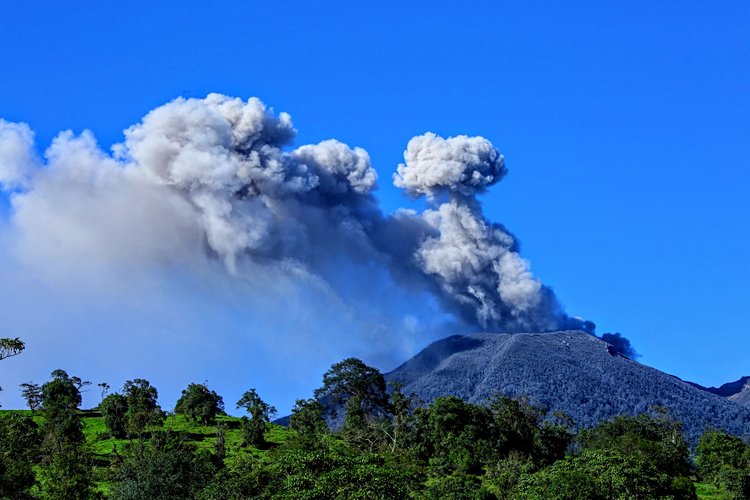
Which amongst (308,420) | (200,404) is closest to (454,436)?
(308,420)

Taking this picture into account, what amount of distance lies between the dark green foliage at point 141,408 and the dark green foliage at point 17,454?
8.71 m

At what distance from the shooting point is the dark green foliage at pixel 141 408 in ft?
292

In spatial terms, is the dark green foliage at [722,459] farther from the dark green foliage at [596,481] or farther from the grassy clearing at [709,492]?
the dark green foliage at [596,481]

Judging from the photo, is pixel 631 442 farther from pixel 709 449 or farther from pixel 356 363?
pixel 356 363

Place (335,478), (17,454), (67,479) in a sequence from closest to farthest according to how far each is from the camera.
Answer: (335,478) < (67,479) < (17,454)

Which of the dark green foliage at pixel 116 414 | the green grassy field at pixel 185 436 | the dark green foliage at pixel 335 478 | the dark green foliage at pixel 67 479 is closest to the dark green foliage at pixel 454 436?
the green grassy field at pixel 185 436

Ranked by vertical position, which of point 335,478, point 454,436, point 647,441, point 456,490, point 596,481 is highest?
point 454,436

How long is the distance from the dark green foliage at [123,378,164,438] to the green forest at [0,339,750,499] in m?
0.21

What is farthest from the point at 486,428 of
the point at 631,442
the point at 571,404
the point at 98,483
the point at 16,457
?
the point at 571,404

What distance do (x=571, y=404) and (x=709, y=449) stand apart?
90.8m

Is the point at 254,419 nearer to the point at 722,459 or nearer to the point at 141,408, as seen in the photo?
the point at 141,408

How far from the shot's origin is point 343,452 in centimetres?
6331

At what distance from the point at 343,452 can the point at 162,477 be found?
12.2m

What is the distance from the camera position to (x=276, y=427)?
364ft
